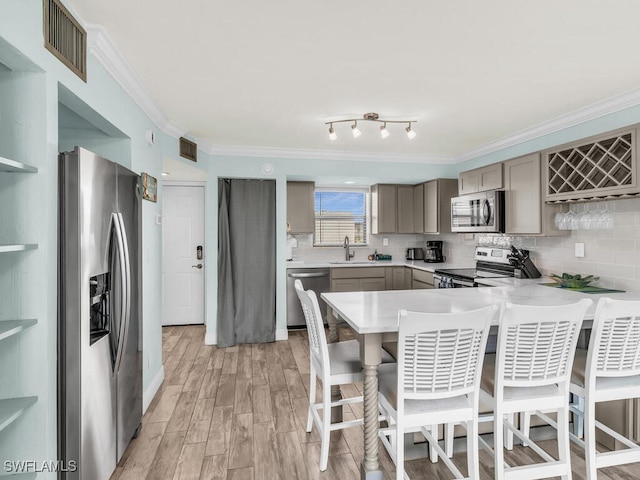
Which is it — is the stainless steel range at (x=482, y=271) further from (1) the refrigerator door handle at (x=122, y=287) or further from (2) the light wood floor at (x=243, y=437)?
(1) the refrigerator door handle at (x=122, y=287)

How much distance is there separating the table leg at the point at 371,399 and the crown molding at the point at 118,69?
2104 mm

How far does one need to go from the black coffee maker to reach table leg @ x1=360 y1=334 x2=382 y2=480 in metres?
3.87

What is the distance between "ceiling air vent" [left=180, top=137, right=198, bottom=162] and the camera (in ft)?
12.5

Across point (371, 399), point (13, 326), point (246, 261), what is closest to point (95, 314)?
point (13, 326)

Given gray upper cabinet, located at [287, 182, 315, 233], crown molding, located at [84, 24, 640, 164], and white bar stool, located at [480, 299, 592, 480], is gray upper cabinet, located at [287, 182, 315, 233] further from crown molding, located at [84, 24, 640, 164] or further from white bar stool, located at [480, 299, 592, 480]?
white bar stool, located at [480, 299, 592, 480]

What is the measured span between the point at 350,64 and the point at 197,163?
8.09ft

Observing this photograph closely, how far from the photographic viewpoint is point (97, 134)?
8.29 ft

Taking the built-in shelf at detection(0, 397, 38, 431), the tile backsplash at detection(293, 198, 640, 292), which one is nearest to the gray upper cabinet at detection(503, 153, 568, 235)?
the tile backsplash at detection(293, 198, 640, 292)

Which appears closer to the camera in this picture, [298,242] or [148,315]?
[148,315]

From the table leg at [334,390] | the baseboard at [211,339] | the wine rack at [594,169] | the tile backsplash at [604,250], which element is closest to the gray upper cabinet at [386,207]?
the tile backsplash at [604,250]

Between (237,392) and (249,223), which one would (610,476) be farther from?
(249,223)

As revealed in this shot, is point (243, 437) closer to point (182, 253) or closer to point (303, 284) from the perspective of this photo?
point (303, 284)

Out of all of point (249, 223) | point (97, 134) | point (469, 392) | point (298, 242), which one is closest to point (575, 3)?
point (469, 392)

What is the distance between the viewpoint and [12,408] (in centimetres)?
143
